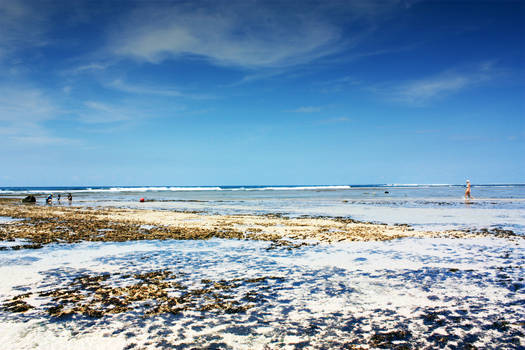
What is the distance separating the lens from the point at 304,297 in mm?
8125

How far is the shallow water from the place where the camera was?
6.00 m

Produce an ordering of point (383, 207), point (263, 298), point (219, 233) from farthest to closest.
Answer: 1. point (383, 207)
2. point (219, 233)
3. point (263, 298)

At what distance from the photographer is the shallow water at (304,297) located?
6.00 meters

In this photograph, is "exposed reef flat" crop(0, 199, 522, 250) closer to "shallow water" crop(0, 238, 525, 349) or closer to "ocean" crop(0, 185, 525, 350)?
"shallow water" crop(0, 238, 525, 349)

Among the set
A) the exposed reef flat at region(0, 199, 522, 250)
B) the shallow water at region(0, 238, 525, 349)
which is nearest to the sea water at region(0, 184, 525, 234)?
the exposed reef flat at region(0, 199, 522, 250)

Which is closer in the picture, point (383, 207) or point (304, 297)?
point (304, 297)

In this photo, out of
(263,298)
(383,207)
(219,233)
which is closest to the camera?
(263,298)

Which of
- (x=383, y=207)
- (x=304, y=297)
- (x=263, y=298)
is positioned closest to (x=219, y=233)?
(x=263, y=298)

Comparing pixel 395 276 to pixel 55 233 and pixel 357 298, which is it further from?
pixel 55 233

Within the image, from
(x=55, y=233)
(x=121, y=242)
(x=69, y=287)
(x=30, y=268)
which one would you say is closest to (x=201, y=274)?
(x=69, y=287)

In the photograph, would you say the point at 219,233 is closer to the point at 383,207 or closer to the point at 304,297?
the point at 304,297

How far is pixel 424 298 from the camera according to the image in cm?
802


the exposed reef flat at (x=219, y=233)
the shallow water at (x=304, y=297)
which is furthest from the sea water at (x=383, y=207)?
the shallow water at (x=304, y=297)

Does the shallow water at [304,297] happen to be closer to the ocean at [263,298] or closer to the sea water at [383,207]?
the ocean at [263,298]
